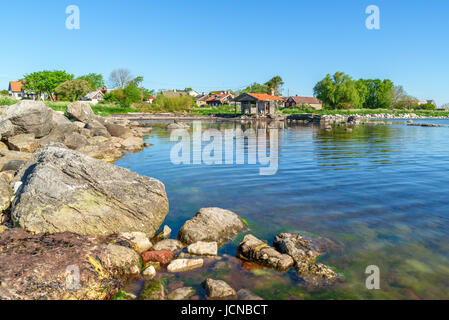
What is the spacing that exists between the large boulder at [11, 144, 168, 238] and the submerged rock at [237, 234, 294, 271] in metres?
2.38

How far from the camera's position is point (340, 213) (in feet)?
28.2

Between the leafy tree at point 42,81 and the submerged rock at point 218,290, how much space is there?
354 ft

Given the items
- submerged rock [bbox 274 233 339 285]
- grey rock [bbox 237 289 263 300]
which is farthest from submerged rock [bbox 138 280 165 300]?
submerged rock [bbox 274 233 339 285]

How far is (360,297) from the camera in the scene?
5023mm

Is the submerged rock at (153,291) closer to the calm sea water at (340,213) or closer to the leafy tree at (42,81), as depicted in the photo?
the calm sea water at (340,213)

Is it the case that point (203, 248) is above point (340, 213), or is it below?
below

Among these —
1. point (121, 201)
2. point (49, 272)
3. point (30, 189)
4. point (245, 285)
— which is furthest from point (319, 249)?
point (30, 189)

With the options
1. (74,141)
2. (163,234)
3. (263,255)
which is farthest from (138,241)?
(74,141)

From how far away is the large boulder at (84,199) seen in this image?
20.8ft

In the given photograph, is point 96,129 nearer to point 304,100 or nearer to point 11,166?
point 11,166

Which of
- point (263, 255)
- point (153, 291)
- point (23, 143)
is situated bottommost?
point (153, 291)

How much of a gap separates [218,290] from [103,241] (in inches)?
107
